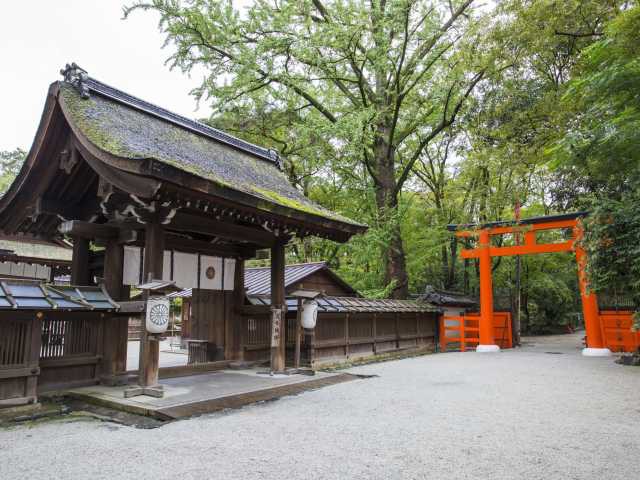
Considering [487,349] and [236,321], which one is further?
[487,349]

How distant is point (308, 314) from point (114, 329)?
3.63m

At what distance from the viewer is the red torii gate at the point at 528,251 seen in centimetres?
1303

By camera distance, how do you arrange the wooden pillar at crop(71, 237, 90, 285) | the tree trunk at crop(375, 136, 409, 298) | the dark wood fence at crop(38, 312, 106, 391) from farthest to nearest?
the tree trunk at crop(375, 136, 409, 298) → the wooden pillar at crop(71, 237, 90, 285) → the dark wood fence at crop(38, 312, 106, 391)

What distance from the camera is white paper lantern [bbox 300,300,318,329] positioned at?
29.2 ft

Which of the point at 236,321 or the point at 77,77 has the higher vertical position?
the point at 77,77

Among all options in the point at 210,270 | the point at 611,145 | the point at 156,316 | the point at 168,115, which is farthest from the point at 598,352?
the point at 168,115

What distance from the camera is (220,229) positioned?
7.49 m

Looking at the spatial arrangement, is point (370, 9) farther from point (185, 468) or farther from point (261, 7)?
point (185, 468)

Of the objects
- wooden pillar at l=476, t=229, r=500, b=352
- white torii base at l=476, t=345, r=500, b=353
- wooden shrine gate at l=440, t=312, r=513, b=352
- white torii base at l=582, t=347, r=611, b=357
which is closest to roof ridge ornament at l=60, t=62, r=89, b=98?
wooden pillar at l=476, t=229, r=500, b=352

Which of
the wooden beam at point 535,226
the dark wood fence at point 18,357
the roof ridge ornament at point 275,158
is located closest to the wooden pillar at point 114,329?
the dark wood fence at point 18,357

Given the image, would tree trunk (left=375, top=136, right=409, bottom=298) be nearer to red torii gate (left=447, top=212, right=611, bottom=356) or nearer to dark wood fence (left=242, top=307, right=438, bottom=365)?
dark wood fence (left=242, top=307, right=438, bottom=365)

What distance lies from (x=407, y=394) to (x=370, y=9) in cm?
1205

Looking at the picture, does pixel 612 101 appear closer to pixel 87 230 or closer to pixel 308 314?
pixel 308 314

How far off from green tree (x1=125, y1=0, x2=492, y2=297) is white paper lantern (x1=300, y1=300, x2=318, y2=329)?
5.65m
